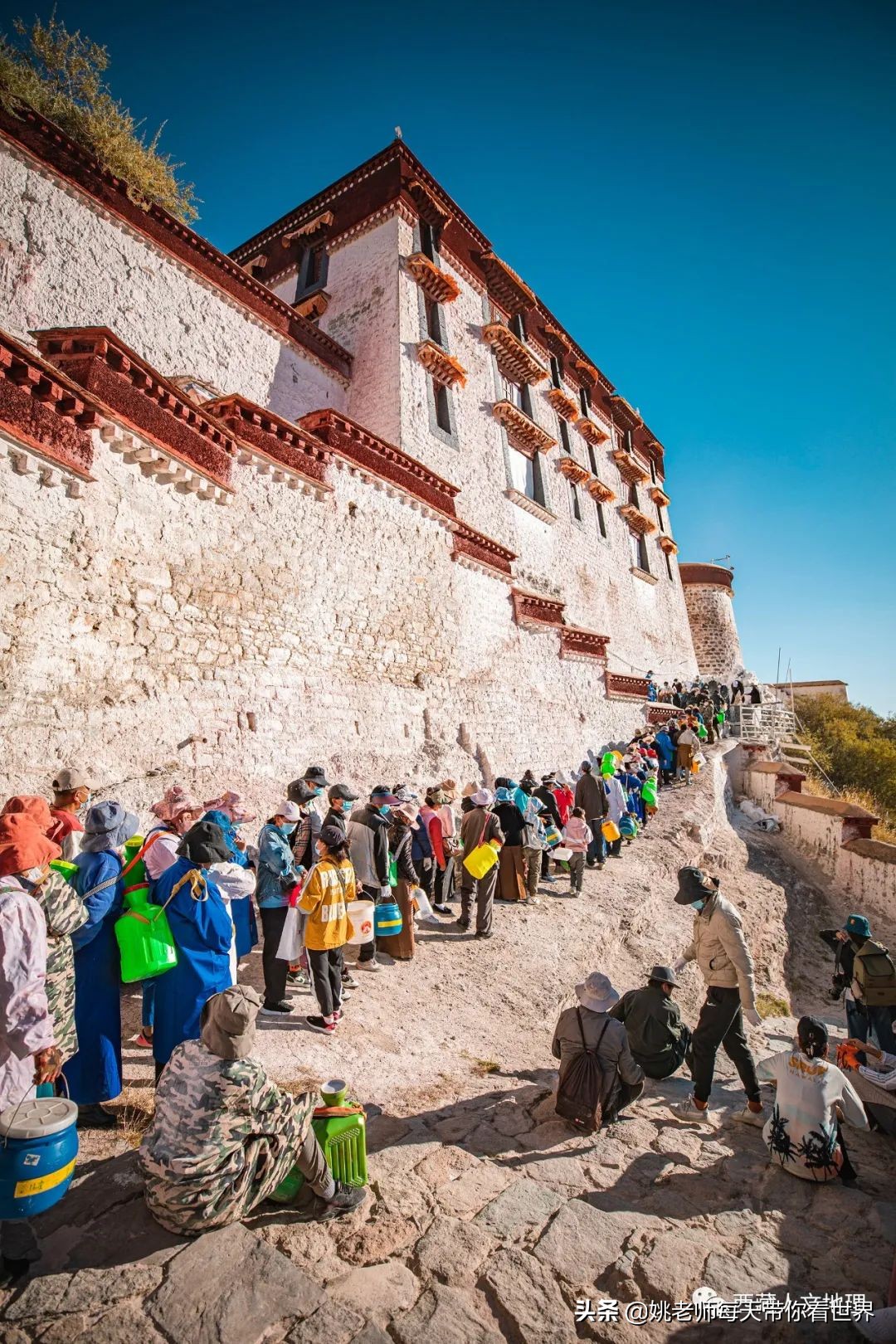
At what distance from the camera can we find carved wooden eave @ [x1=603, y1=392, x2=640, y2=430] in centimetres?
2814

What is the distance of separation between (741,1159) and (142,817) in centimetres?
588

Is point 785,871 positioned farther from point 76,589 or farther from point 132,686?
point 76,589

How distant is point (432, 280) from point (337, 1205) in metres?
18.8

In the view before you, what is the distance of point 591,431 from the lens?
82.5 ft

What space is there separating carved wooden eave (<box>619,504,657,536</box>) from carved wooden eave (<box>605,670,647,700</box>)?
11.7 m

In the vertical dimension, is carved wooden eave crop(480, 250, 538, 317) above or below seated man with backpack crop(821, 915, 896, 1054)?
above

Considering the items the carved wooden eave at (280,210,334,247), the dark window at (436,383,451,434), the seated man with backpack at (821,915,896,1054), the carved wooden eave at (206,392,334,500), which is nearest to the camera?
the seated man with backpack at (821,915,896,1054)

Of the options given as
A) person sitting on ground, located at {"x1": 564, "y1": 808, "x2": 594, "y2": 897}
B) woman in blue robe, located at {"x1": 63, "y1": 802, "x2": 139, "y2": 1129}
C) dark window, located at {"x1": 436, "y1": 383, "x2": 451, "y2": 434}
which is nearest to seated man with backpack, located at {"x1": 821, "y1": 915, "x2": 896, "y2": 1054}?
person sitting on ground, located at {"x1": 564, "y1": 808, "x2": 594, "y2": 897}

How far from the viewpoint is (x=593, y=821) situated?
1002 cm

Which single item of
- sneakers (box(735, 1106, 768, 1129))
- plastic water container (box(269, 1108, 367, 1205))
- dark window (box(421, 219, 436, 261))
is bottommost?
sneakers (box(735, 1106, 768, 1129))

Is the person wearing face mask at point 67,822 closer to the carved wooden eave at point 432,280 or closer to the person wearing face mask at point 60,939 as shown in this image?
the person wearing face mask at point 60,939

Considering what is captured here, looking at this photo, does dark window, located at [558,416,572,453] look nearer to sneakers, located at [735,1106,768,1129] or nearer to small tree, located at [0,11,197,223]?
small tree, located at [0,11,197,223]

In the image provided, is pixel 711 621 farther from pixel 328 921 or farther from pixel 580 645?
pixel 328 921

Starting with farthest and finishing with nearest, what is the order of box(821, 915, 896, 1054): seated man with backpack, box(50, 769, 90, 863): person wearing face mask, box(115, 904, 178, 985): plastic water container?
box(821, 915, 896, 1054): seated man with backpack < box(50, 769, 90, 863): person wearing face mask < box(115, 904, 178, 985): plastic water container
